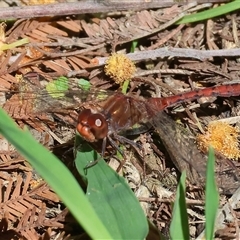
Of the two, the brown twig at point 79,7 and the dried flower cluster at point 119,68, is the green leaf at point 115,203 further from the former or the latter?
the brown twig at point 79,7

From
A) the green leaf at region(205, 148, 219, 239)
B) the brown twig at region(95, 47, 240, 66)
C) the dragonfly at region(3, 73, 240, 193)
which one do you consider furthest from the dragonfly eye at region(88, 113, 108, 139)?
the green leaf at region(205, 148, 219, 239)

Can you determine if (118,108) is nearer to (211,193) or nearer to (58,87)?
(58,87)

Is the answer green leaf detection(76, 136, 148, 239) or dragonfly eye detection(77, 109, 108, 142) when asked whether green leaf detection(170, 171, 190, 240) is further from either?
dragonfly eye detection(77, 109, 108, 142)

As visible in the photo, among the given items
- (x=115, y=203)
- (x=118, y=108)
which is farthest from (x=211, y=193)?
(x=118, y=108)

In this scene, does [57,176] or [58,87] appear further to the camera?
[58,87]

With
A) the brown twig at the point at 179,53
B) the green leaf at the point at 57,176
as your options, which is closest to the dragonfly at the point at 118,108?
the brown twig at the point at 179,53

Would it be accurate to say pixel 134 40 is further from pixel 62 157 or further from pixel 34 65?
pixel 62 157
